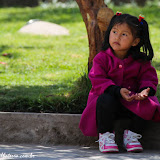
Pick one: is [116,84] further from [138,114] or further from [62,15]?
[62,15]

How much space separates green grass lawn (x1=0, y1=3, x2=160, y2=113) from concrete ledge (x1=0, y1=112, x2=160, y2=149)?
27 centimetres

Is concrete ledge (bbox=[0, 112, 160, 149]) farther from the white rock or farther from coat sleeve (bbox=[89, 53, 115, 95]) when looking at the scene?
the white rock

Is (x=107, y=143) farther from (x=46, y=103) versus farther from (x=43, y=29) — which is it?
(x=43, y=29)

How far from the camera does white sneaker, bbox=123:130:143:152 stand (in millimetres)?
3562

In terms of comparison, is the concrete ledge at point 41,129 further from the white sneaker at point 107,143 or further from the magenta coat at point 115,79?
the white sneaker at point 107,143

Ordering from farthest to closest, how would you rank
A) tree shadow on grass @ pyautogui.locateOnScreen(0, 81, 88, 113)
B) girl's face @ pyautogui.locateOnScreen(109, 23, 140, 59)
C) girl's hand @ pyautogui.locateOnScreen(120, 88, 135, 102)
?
1. tree shadow on grass @ pyautogui.locateOnScreen(0, 81, 88, 113)
2. girl's face @ pyautogui.locateOnScreen(109, 23, 140, 59)
3. girl's hand @ pyautogui.locateOnScreen(120, 88, 135, 102)

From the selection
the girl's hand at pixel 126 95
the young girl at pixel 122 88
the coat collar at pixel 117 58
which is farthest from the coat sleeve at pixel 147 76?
the girl's hand at pixel 126 95

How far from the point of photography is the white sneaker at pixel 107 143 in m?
3.52

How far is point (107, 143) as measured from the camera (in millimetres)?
3551

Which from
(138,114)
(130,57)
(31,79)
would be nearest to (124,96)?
(138,114)

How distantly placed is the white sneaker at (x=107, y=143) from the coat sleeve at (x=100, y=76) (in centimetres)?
41

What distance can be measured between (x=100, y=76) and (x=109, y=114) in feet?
1.27

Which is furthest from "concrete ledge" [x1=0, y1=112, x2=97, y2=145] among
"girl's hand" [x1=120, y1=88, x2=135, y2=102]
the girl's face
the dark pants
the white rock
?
the white rock

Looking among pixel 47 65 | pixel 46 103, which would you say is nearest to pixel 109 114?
pixel 46 103
